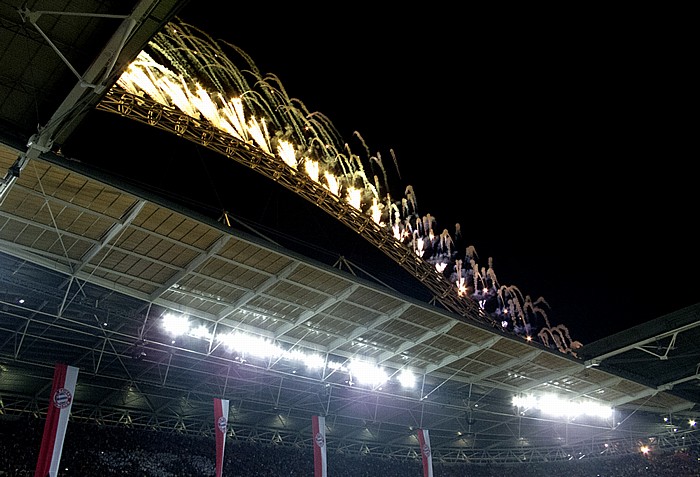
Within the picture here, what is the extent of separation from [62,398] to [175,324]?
14.7ft

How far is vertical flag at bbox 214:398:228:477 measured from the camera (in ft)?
75.4

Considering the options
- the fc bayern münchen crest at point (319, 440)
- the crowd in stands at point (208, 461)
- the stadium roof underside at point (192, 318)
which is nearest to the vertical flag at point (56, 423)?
the stadium roof underside at point (192, 318)

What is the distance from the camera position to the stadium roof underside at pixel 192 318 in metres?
11.9

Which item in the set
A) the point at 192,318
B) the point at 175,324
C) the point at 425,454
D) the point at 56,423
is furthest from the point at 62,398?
the point at 425,454

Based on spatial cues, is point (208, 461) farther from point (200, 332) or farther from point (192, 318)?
point (192, 318)

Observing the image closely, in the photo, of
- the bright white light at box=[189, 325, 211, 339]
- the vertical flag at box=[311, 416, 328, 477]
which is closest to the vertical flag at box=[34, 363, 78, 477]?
the bright white light at box=[189, 325, 211, 339]

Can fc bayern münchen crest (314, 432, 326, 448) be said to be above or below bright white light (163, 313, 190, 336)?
below

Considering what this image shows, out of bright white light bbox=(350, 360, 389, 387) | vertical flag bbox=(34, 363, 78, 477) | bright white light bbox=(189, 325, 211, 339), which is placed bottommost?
vertical flag bbox=(34, 363, 78, 477)

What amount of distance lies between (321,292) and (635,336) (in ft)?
51.2

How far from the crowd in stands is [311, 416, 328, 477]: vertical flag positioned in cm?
879

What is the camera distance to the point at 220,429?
2364cm

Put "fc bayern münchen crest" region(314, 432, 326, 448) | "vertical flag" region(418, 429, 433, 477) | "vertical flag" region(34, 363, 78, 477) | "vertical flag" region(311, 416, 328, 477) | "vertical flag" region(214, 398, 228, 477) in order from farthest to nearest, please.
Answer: "vertical flag" region(418, 429, 433, 477) → "fc bayern münchen crest" region(314, 432, 326, 448) → "vertical flag" region(311, 416, 328, 477) → "vertical flag" region(214, 398, 228, 477) → "vertical flag" region(34, 363, 78, 477)

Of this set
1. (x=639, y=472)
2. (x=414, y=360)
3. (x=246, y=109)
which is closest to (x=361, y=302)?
(x=414, y=360)

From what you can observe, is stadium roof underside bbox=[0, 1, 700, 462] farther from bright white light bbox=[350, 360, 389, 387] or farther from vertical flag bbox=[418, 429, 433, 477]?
vertical flag bbox=[418, 429, 433, 477]
